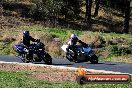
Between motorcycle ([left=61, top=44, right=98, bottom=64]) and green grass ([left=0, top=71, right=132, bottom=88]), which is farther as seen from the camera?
motorcycle ([left=61, top=44, right=98, bottom=64])

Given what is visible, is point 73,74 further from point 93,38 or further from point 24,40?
point 93,38

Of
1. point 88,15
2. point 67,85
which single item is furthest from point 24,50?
point 88,15

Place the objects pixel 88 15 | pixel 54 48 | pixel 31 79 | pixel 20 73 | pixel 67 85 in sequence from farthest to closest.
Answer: pixel 88 15 < pixel 54 48 < pixel 20 73 < pixel 31 79 < pixel 67 85

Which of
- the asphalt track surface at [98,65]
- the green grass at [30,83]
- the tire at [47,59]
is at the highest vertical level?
the green grass at [30,83]

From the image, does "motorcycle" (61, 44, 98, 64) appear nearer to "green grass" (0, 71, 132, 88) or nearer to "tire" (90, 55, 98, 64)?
"tire" (90, 55, 98, 64)

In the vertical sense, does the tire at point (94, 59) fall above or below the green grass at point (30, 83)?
below

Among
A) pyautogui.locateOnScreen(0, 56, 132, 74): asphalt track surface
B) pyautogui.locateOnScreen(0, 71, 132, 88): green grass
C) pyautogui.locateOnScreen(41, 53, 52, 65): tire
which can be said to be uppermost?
pyautogui.locateOnScreen(0, 71, 132, 88): green grass

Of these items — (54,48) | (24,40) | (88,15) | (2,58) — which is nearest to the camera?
(24,40)

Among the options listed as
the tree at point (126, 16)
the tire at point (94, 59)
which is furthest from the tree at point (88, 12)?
the tire at point (94, 59)

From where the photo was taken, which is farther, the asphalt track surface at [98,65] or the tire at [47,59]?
the tire at [47,59]

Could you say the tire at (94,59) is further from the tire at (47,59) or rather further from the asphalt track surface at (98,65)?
the tire at (47,59)

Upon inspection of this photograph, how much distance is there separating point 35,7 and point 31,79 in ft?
100

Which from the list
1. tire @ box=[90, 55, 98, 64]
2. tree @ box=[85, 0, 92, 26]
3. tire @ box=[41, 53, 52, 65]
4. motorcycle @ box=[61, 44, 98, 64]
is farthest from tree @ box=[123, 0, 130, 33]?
tire @ box=[41, 53, 52, 65]

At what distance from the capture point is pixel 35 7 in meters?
49.5
